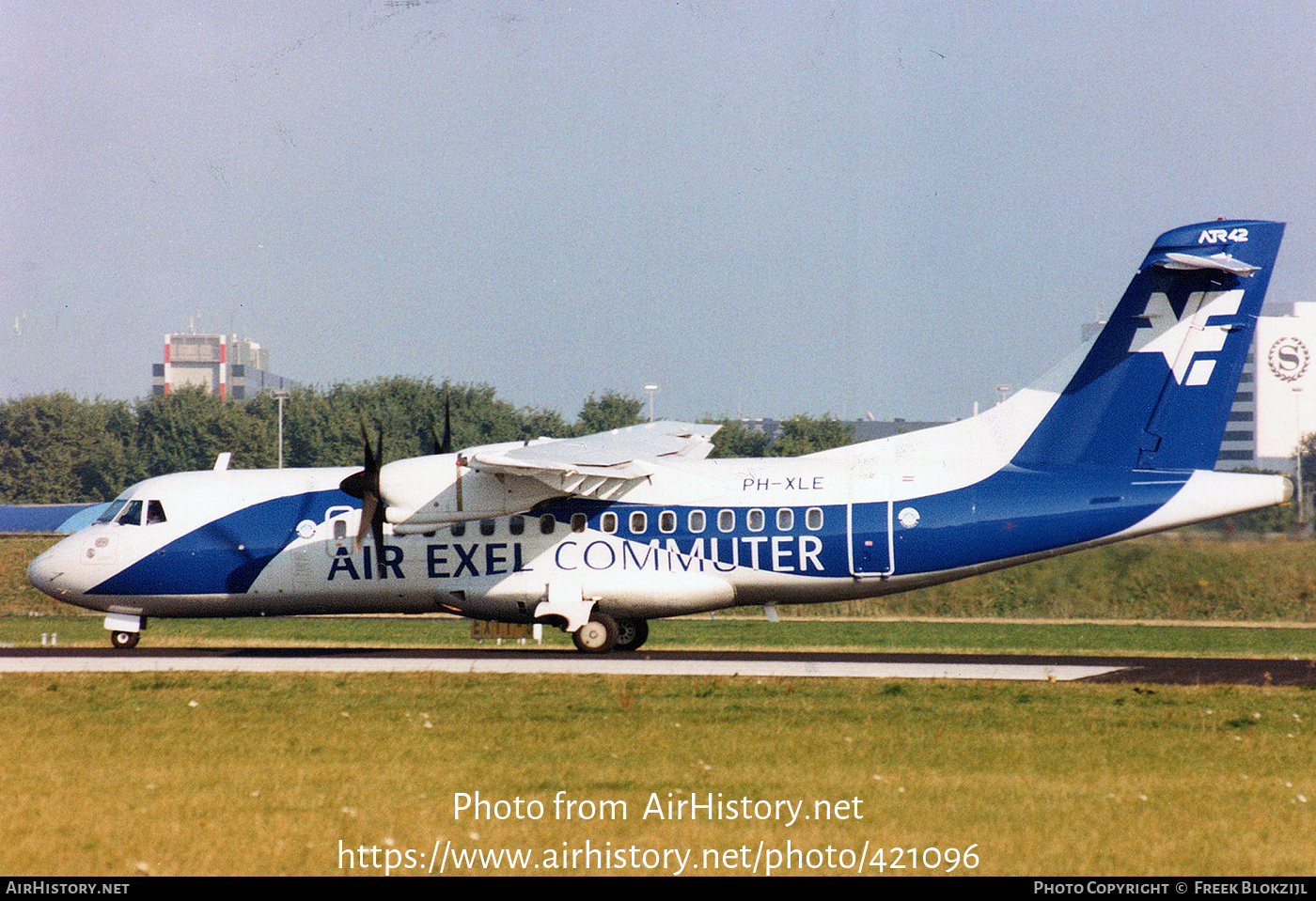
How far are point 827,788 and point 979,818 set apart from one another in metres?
1.87

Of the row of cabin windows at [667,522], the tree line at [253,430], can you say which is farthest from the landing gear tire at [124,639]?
the tree line at [253,430]

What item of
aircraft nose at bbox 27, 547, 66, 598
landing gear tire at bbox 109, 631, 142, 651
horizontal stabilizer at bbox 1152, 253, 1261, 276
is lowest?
landing gear tire at bbox 109, 631, 142, 651

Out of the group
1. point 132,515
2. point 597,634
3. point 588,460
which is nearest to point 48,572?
point 132,515

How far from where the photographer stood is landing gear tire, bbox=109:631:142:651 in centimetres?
2903

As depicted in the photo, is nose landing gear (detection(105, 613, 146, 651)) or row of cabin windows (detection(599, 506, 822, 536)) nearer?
row of cabin windows (detection(599, 506, 822, 536))

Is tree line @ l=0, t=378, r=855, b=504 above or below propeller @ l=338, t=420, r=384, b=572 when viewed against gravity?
above

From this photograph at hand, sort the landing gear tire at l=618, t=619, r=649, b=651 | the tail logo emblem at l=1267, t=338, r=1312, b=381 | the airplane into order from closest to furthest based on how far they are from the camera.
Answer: the airplane < the landing gear tire at l=618, t=619, r=649, b=651 < the tail logo emblem at l=1267, t=338, r=1312, b=381

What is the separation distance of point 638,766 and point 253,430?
240 ft

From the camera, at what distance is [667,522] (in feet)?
85.6

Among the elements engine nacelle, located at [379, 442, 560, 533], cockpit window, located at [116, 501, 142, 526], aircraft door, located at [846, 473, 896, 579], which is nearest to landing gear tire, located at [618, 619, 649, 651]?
engine nacelle, located at [379, 442, 560, 533]

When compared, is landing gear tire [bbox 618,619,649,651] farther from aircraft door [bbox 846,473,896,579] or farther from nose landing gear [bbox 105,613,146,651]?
nose landing gear [bbox 105,613,146,651]

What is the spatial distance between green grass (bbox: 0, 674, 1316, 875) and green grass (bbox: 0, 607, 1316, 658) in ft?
35.0

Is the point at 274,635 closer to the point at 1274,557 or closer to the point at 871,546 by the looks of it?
the point at 871,546

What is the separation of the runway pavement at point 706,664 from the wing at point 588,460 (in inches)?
129
